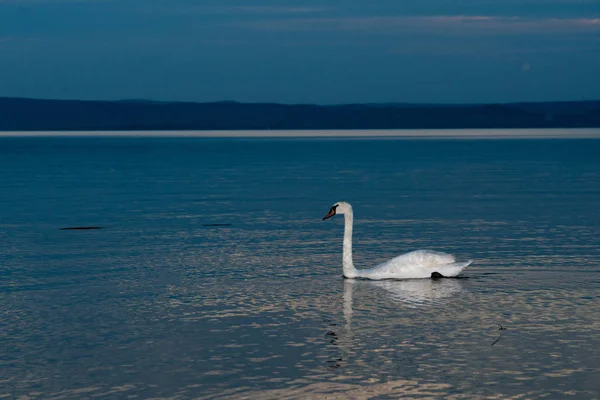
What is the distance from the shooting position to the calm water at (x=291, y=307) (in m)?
13.3

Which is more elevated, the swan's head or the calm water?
the swan's head

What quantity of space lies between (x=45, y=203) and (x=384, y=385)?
31.2m

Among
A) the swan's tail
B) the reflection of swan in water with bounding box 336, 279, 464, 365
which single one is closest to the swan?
the swan's tail

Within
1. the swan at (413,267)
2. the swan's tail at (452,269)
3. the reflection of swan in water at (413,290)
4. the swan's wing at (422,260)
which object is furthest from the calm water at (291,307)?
the swan's wing at (422,260)

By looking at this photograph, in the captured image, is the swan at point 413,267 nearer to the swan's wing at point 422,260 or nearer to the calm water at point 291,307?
the swan's wing at point 422,260

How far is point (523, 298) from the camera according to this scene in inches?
735

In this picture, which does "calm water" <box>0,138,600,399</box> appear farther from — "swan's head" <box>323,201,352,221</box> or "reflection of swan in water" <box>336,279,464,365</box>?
"swan's head" <box>323,201,352,221</box>

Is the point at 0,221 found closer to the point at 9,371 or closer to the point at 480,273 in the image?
the point at 480,273

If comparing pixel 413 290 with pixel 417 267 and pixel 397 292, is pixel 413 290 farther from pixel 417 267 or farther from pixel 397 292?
pixel 417 267

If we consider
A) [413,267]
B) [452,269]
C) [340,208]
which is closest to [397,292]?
[413,267]

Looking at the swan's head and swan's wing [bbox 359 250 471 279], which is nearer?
swan's wing [bbox 359 250 471 279]

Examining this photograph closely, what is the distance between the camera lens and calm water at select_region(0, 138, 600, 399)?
13344 mm

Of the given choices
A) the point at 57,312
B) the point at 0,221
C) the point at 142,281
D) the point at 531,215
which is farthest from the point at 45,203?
the point at 57,312

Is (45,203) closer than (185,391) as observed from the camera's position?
No
